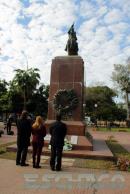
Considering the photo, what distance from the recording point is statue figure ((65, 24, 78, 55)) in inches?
693

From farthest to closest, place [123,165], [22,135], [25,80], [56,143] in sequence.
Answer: [25,80], [22,135], [123,165], [56,143]

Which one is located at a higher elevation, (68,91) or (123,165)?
(68,91)

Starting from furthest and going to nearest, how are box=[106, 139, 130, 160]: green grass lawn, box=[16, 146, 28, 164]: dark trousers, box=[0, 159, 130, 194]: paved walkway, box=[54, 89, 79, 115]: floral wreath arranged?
1. box=[54, 89, 79, 115]: floral wreath
2. box=[106, 139, 130, 160]: green grass lawn
3. box=[16, 146, 28, 164]: dark trousers
4. box=[0, 159, 130, 194]: paved walkway

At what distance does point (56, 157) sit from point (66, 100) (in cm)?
608

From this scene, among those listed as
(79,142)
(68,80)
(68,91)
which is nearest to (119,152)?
(79,142)

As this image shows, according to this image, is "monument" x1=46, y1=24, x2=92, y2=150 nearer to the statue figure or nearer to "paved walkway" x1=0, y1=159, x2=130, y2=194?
the statue figure

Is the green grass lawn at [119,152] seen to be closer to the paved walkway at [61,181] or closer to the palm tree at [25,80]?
the paved walkway at [61,181]

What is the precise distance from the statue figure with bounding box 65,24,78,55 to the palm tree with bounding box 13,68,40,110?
40.0 meters

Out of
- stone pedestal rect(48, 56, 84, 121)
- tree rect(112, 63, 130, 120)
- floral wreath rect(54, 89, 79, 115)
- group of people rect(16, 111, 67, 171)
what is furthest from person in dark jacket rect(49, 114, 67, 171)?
tree rect(112, 63, 130, 120)

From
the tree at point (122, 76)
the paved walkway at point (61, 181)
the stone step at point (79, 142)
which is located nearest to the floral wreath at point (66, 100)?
the stone step at point (79, 142)

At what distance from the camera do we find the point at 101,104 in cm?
7400

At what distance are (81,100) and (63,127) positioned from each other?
6.00 m

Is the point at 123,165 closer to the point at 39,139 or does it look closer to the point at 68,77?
the point at 39,139

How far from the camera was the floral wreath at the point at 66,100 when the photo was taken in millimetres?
16031
